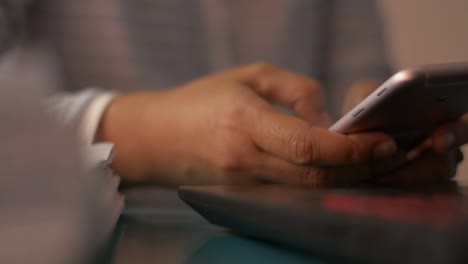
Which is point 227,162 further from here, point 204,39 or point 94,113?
point 204,39

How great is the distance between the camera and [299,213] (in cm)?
19

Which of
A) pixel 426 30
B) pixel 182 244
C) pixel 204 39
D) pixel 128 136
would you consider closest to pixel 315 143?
pixel 182 244

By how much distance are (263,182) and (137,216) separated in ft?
0.33

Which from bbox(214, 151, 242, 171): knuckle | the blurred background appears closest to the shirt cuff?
A: bbox(214, 151, 242, 171): knuckle

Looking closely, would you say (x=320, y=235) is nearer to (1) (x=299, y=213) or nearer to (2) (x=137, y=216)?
(1) (x=299, y=213)

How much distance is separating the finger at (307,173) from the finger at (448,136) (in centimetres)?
6

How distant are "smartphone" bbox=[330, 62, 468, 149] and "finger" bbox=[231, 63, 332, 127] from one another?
9 cm

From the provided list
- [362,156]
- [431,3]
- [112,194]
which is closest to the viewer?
[112,194]

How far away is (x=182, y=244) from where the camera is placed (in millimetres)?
302

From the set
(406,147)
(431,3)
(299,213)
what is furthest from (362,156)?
(431,3)

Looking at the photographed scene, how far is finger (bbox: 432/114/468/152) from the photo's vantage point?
0.42 m

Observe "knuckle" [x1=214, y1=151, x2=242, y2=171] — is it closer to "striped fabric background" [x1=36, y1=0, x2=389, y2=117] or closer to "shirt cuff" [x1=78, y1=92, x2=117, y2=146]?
"shirt cuff" [x1=78, y1=92, x2=117, y2=146]

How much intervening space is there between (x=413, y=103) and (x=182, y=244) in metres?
0.16

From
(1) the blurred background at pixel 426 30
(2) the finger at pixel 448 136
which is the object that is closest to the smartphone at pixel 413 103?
(2) the finger at pixel 448 136
